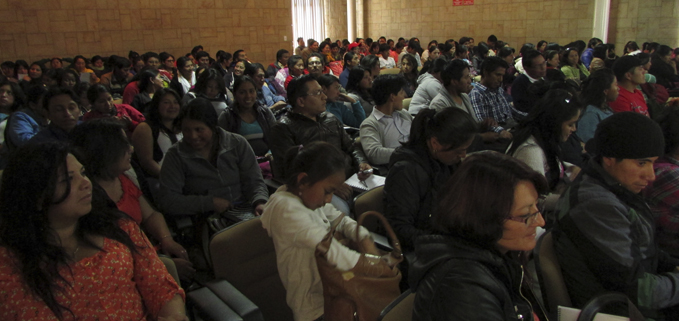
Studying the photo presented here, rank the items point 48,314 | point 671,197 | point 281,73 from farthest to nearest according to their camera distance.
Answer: point 281,73
point 671,197
point 48,314

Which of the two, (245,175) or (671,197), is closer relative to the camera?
(671,197)

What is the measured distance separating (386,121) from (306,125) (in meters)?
0.65

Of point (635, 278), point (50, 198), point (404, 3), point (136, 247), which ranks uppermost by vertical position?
point (404, 3)

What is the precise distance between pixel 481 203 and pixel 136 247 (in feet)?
3.98

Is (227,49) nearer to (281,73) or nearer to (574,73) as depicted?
(281,73)

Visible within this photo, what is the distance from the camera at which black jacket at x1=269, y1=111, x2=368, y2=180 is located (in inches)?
132

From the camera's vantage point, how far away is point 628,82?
4.62 m

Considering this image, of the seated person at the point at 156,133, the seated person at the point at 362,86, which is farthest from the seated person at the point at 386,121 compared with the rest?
the seated person at the point at 362,86

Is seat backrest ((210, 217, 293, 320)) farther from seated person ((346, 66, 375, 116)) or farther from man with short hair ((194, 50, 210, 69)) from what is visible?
man with short hair ((194, 50, 210, 69))

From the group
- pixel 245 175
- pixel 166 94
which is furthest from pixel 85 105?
pixel 245 175

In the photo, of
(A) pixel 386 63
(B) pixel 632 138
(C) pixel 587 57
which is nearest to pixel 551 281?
(B) pixel 632 138

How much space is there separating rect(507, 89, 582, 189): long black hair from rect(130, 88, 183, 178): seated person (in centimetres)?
229

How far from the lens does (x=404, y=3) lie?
53.8ft

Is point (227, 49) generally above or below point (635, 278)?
above
